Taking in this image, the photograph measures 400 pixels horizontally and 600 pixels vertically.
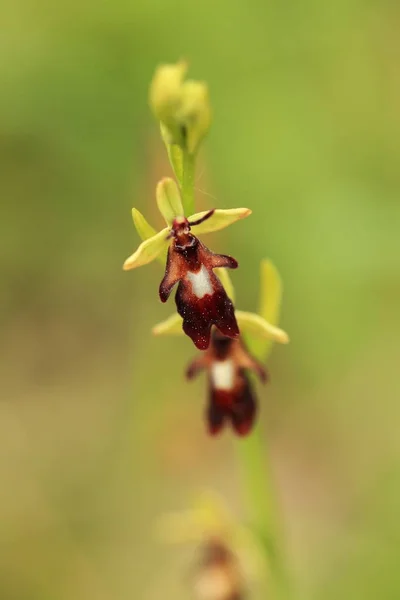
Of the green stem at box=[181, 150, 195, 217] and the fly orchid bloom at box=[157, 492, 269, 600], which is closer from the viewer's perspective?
the green stem at box=[181, 150, 195, 217]

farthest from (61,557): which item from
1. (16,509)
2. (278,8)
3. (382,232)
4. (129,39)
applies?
(278,8)

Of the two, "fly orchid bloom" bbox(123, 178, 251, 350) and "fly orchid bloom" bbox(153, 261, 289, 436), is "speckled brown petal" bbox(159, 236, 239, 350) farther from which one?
"fly orchid bloom" bbox(153, 261, 289, 436)

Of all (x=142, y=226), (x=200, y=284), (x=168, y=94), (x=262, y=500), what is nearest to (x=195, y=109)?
(x=168, y=94)

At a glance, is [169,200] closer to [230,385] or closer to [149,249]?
[149,249]

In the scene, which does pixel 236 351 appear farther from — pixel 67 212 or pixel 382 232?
pixel 67 212

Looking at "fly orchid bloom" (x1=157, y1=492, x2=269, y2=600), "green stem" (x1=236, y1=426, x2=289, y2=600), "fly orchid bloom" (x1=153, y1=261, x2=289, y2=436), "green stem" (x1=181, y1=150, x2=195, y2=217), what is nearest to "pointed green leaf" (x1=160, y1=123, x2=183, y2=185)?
"green stem" (x1=181, y1=150, x2=195, y2=217)

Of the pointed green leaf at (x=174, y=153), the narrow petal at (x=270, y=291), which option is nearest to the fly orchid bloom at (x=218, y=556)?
the narrow petal at (x=270, y=291)
